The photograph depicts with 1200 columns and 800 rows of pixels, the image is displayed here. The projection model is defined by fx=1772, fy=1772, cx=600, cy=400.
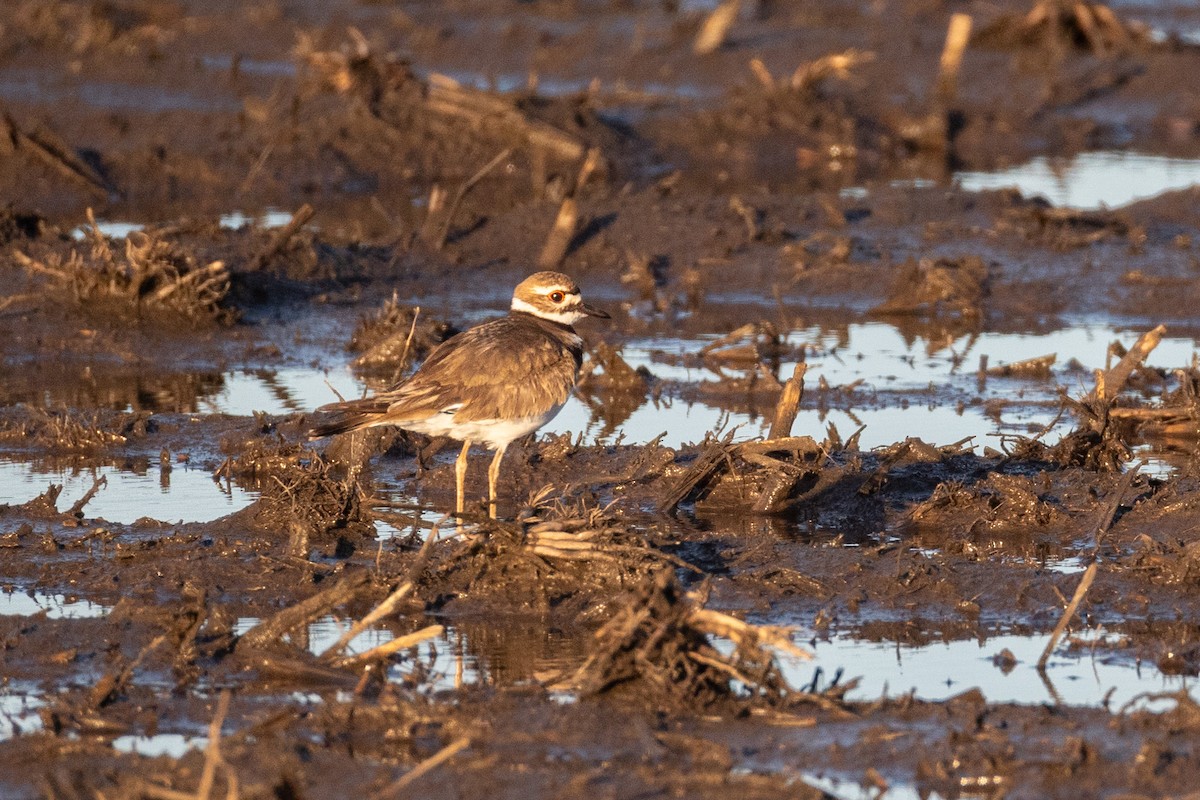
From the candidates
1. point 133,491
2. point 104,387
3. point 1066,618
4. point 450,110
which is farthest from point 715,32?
point 1066,618

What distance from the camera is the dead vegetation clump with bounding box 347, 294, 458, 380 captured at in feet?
38.2

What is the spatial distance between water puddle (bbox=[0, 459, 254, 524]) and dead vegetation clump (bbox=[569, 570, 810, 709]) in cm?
302

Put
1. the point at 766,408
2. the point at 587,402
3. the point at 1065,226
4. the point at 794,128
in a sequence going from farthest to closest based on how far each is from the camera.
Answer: the point at 794,128 → the point at 1065,226 → the point at 587,402 → the point at 766,408

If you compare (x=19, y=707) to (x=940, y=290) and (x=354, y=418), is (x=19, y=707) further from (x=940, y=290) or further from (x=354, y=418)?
(x=940, y=290)

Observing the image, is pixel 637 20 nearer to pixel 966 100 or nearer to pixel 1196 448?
pixel 966 100

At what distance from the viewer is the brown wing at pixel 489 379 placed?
8.08 metres

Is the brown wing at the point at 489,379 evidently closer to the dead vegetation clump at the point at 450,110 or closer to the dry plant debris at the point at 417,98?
the dead vegetation clump at the point at 450,110

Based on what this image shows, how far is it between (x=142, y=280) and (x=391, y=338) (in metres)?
2.03

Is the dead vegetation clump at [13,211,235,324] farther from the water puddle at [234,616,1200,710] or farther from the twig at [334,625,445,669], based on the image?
the twig at [334,625,445,669]

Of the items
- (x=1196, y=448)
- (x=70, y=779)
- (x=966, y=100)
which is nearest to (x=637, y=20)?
(x=966, y=100)

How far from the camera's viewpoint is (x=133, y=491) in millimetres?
9055

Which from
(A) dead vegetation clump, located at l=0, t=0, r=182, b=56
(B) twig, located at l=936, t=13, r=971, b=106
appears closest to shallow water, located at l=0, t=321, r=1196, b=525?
(B) twig, located at l=936, t=13, r=971, b=106

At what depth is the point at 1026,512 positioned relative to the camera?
8.50 m

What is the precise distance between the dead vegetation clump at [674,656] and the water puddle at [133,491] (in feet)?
9.90
